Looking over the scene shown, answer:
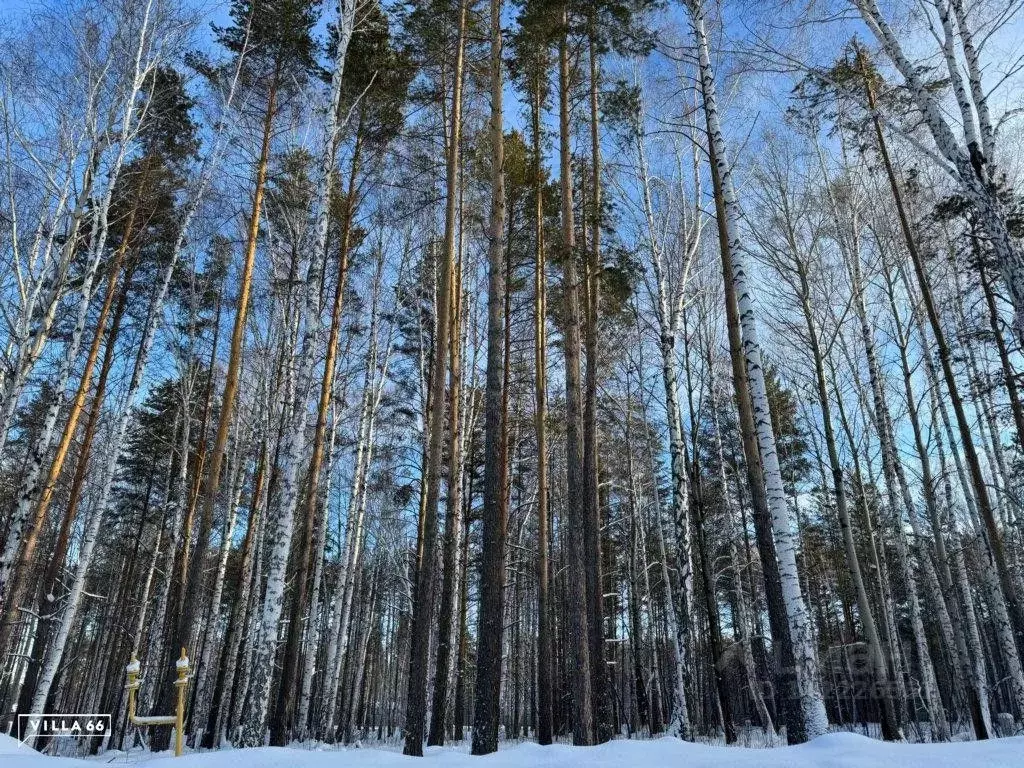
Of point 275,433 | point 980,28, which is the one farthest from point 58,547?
point 980,28

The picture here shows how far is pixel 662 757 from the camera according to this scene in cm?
322

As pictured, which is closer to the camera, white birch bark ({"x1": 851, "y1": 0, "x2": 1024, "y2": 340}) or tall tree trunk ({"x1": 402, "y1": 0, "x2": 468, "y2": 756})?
white birch bark ({"x1": 851, "y1": 0, "x2": 1024, "y2": 340})

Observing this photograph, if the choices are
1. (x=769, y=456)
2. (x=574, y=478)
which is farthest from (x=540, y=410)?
(x=769, y=456)

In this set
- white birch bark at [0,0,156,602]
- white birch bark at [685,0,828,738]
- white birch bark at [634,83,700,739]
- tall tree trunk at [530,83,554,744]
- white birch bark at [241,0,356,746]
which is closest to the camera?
white birch bark at [685,0,828,738]

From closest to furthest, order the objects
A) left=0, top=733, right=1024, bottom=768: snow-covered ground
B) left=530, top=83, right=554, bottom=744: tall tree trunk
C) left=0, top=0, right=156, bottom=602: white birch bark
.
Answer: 1. left=0, top=733, right=1024, bottom=768: snow-covered ground
2. left=0, top=0, right=156, bottom=602: white birch bark
3. left=530, top=83, right=554, bottom=744: tall tree trunk

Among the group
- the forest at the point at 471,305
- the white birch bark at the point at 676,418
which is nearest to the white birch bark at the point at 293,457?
the forest at the point at 471,305

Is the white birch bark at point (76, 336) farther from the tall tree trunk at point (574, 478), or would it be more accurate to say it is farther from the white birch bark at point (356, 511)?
the tall tree trunk at point (574, 478)

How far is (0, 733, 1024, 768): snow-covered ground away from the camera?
2.66 meters

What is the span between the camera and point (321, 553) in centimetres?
1309

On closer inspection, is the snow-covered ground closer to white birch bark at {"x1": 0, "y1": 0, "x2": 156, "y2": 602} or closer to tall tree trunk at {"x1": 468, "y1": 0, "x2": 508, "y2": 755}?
tall tree trunk at {"x1": 468, "y1": 0, "x2": 508, "y2": 755}

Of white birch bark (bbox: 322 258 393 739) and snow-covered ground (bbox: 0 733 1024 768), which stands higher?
white birch bark (bbox: 322 258 393 739)

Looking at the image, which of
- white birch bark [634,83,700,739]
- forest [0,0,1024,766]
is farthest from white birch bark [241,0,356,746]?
white birch bark [634,83,700,739]

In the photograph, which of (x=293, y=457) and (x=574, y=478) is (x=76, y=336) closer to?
(x=293, y=457)

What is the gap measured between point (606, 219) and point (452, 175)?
3945 millimetres
